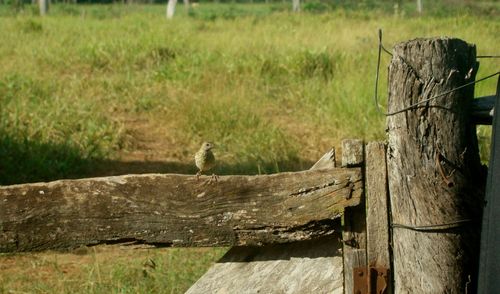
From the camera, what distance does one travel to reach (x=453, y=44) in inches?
92.3

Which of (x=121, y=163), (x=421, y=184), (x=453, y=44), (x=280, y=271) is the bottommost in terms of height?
(x=121, y=163)

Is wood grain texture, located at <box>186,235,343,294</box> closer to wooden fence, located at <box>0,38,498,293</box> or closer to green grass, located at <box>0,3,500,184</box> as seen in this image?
wooden fence, located at <box>0,38,498,293</box>

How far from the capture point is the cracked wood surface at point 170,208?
2.44 meters

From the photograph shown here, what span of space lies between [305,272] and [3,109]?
6.35m

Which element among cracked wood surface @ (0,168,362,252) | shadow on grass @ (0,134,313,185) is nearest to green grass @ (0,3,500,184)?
shadow on grass @ (0,134,313,185)

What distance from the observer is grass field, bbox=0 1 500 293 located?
5.22 meters

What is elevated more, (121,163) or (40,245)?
(40,245)

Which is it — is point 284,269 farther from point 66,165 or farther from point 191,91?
point 191,91

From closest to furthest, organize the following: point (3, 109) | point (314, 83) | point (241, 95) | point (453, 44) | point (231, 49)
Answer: point (453, 44) < point (3, 109) < point (241, 95) < point (314, 83) < point (231, 49)

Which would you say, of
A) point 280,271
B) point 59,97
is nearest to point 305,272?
point 280,271

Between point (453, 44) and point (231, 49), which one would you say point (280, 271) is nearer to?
point (453, 44)

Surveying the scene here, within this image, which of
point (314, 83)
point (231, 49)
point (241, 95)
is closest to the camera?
point (241, 95)

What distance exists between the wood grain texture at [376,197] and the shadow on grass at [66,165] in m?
4.52

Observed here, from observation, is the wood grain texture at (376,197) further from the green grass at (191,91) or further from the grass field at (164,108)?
the green grass at (191,91)
